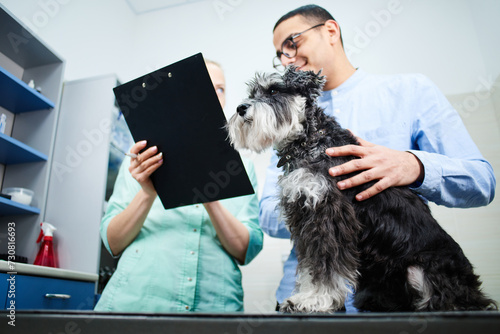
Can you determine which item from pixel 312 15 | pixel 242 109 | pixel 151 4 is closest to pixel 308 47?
pixel 312 15

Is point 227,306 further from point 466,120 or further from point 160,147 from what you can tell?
point 466,120

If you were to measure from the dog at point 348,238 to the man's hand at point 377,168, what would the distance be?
1.4 inches

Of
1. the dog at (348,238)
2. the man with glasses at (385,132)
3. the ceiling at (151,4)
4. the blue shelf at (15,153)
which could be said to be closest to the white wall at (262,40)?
the ceiling at (151,4)

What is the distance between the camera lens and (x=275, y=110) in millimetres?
1170

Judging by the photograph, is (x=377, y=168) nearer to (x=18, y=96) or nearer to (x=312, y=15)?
(x=312, y=15)

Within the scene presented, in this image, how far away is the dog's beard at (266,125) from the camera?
1.17m

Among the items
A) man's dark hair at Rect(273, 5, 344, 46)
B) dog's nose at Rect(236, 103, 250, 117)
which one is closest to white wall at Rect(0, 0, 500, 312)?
man's dark hair at Rect(273, 5, 344, 46)

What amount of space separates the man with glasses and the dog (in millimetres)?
70

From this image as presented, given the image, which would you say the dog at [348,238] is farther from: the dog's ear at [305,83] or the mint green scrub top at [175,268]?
the mint green scrub top at [175,268]

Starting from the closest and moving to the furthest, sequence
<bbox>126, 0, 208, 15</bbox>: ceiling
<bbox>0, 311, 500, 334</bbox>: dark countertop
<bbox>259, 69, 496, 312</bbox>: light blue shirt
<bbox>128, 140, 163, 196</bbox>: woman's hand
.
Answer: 1. <bbox>0, 311, 500, 334</bbox>: dark countertop
2. <bbox>259, 69, 496, 312</bbox>: light blue shirt
3. <bbox>128, 140, 163, 196</bbox>: woman's hand
4. <bbox>126, 0, 208, 15</bbox>: ceiling

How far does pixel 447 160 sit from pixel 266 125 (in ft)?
2.16

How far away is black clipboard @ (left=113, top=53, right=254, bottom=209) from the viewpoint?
48.3 inches

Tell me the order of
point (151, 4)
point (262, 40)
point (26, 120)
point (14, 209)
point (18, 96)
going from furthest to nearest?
point (151, 4)
point (262, 40)
point (26, 120)
point (18, 96)
point (14, 209)

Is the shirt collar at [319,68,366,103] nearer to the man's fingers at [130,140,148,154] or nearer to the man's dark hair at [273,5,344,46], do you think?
the man's dark hair at [273,5,344,46]
